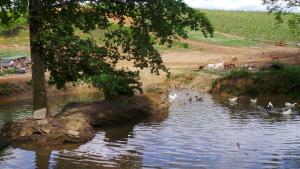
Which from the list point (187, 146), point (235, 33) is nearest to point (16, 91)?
point (187, 146)

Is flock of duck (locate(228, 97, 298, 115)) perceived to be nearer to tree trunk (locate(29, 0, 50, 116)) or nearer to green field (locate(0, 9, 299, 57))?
tree trunk (locate(29, 0, 50, 116))

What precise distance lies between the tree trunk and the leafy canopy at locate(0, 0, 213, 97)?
0.43 ft

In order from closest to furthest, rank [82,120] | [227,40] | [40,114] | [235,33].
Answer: [40,114], [82,120], [227,40], [235,33]

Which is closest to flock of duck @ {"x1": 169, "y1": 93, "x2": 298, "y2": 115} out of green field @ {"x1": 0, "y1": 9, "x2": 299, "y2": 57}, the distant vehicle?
the distant vehicle

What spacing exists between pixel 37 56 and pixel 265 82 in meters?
19.8

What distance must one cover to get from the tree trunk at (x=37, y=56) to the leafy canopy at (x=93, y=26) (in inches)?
5.1

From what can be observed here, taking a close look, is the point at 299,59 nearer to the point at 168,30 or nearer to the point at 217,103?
the point at 217,103

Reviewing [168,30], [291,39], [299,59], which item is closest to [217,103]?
[168,30]

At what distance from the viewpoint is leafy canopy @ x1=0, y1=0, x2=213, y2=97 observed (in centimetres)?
2142

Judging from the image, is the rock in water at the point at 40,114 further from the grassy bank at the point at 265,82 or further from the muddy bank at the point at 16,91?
the grassy bank at the point at 265,82

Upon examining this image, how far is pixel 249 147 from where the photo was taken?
65.3ft

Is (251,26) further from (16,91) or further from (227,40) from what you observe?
(16,91)

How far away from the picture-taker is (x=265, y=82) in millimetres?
37000

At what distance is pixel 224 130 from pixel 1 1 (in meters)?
11.5
